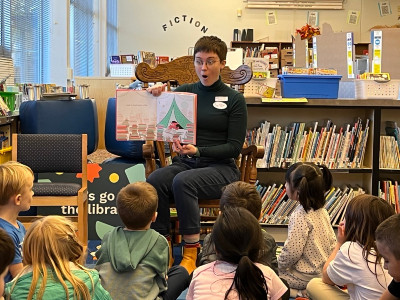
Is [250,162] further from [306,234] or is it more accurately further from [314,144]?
[314,144]

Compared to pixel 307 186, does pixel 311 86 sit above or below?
above

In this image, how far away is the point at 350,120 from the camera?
4211mm

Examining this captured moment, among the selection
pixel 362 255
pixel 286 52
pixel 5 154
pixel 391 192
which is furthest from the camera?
pixel 286 52

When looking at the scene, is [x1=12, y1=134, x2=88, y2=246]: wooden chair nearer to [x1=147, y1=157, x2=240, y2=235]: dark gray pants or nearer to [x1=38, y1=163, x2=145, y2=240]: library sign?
[x1=38, y1=163, x2=145, y2=240]: library sign

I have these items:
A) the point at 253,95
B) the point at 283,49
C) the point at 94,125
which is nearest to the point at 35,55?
the point at 94,125

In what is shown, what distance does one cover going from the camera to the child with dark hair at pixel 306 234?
9.11ft

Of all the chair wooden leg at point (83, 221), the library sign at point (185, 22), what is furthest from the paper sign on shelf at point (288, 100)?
the library sign at point (185, 22)

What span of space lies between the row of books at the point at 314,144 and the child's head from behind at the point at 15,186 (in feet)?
6.52

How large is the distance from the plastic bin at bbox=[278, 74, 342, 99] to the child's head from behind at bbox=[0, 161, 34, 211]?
211 cm

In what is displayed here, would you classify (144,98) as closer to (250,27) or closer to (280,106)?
(280,106)

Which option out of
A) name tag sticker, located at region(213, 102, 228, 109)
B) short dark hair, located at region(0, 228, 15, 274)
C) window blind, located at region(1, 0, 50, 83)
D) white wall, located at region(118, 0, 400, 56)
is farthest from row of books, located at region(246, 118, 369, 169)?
white wall, located at region(118, 0, 400, 56)

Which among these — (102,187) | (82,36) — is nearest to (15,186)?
(102,187)

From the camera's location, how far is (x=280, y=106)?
12.8 feet

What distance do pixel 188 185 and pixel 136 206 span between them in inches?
31.8
